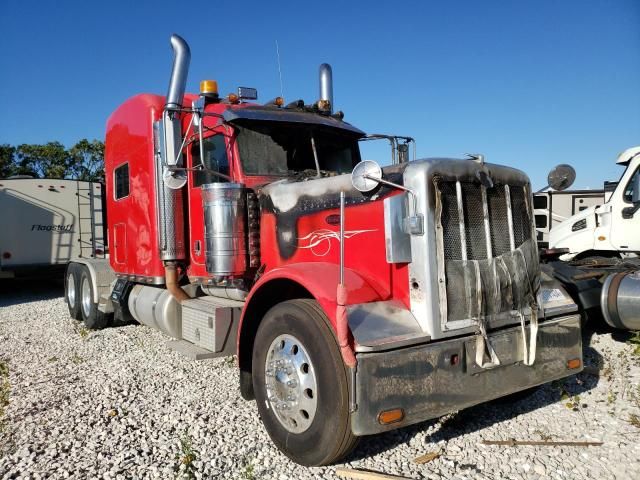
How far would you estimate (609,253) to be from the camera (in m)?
7.29

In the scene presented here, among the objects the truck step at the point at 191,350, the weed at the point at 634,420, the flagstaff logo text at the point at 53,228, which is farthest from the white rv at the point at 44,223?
the weed at the point at 634,420

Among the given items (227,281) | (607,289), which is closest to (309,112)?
(227,281)

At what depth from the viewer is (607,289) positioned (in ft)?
16.6

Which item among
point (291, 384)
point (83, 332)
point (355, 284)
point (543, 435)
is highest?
point (355, 284)

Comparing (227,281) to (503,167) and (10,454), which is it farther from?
(503,167)

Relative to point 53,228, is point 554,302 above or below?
below

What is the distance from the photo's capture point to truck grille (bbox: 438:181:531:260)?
129 inches

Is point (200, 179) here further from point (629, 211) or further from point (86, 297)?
point (629, 211)

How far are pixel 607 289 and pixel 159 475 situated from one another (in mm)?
4431

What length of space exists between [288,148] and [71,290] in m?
5.92

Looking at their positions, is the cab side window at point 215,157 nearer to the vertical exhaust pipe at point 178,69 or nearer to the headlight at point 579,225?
the vertical exhaust pipe at point 178,69

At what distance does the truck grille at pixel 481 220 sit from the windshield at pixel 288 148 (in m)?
1.72

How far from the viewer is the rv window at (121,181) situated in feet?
22.0

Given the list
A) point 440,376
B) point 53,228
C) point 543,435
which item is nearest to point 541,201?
point 543,435
